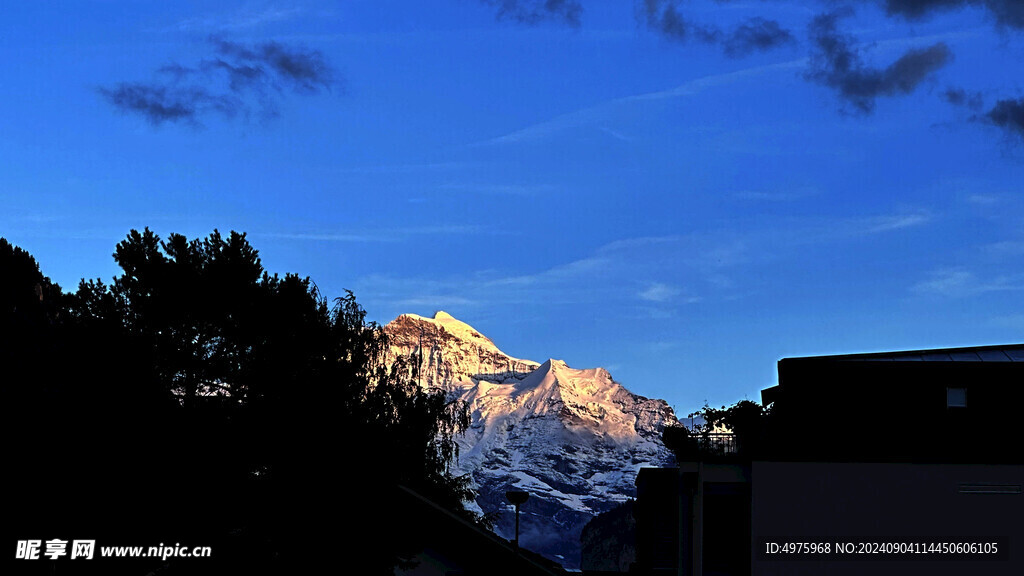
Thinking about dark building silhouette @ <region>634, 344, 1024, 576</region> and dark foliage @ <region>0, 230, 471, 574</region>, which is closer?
dark foliage @ <region>0, 230, 471, 574</region>

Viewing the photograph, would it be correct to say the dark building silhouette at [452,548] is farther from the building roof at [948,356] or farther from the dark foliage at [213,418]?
the building roof at [948,356]

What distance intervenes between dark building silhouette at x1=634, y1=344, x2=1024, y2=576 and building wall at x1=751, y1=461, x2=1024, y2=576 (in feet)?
0.13

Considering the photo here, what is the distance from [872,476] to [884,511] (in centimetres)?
130

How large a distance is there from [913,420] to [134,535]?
27827 mm

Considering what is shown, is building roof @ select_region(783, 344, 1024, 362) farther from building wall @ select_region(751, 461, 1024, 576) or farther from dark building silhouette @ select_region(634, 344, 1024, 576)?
building wall @ select_region(751, 461, 1024, 576)

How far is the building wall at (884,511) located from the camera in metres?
45.2

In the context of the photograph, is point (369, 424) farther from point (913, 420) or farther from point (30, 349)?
point (30, 349)

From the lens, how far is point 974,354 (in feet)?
168

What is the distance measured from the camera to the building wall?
45188 mm

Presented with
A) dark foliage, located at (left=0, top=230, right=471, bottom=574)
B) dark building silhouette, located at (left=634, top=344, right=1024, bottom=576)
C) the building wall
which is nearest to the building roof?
dark building silhouette, located at (left=634, top=344, right=1024, bottom=576)

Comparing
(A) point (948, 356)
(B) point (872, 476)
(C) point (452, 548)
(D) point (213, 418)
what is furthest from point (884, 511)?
(D) point (213, 418)

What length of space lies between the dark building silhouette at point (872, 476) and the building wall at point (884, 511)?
4 centimetres

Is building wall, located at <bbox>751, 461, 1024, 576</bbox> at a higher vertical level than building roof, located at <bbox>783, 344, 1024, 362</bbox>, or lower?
lower

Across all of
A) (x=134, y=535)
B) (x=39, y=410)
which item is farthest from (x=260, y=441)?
(x=39, y=410)
